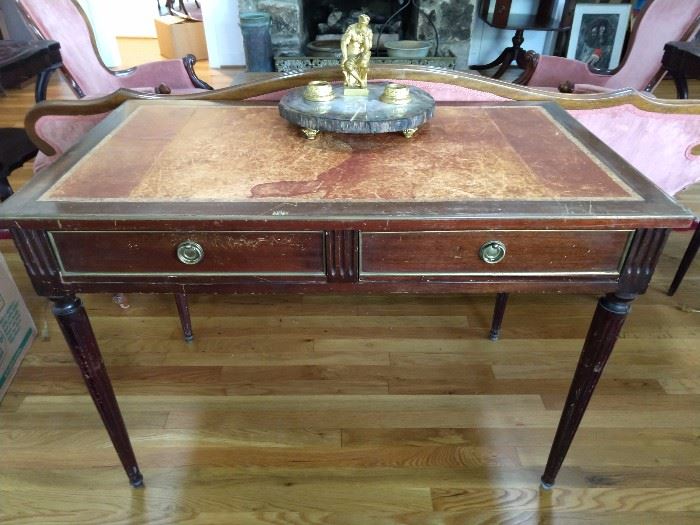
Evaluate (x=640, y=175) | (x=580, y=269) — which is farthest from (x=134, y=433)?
(x=640, y=175)

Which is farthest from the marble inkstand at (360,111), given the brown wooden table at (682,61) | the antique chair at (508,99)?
the brown wooden table at (682,61)

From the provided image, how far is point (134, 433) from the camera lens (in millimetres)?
1303

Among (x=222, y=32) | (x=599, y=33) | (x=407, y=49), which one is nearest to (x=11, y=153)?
(x=407, y=49)

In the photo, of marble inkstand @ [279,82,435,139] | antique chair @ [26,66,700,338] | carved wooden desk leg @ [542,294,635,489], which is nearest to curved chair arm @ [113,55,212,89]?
antique chair @ [26,66,700,338]

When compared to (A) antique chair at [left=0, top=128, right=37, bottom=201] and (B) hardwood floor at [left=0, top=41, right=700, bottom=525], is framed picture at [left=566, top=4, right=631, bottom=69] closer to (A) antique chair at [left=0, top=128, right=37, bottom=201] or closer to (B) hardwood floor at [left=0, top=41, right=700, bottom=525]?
(B) hardwood floor at [left=0, top=41, right=700, bottom=525]

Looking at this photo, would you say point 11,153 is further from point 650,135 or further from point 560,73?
point 560,73

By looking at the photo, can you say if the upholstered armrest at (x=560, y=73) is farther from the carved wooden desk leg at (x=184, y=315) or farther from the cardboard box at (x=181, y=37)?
the cardboard box at (x=181, y=37)

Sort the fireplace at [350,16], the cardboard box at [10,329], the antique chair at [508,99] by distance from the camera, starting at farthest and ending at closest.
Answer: the fireplace at [350,16]
the cardboard box at [10,329]
the antique chair at [508,99]

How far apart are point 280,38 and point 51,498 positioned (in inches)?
144

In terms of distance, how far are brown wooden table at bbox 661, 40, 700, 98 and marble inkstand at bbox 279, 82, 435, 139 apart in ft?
3.88

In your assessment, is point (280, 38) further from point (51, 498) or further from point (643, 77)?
point (51, 498)

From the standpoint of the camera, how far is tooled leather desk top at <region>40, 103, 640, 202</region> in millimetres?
825

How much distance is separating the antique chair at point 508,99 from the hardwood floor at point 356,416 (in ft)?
1.85

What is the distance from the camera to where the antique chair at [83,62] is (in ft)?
5.97
